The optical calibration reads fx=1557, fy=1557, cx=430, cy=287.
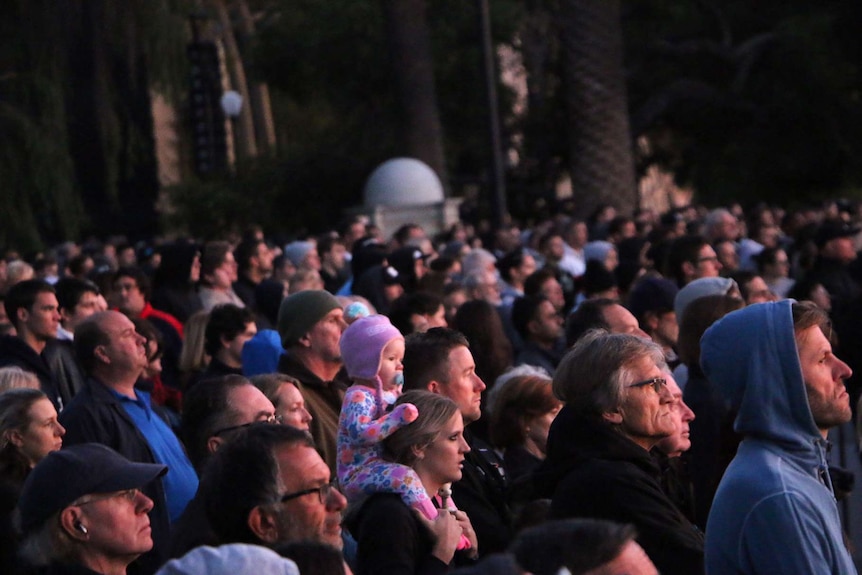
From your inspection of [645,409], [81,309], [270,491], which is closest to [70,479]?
[270,491]

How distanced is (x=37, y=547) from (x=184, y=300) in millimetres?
6414

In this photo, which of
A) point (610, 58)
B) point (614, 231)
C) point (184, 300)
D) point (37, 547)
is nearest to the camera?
point (37, 547)

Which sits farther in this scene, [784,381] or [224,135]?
[224,135]

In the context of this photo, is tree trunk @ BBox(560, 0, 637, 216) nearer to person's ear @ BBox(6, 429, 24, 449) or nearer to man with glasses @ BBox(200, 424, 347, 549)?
person's ear @ BBox(6, 429, 24, 449)

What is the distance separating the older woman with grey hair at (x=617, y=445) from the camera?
4.39 m

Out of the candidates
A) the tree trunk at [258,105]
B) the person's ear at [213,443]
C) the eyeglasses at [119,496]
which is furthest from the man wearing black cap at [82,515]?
the tree trunk at [258,105]

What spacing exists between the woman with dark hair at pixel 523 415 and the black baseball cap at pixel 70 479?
2.34m

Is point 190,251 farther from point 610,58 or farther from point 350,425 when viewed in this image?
point 610,58

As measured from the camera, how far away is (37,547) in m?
4.21

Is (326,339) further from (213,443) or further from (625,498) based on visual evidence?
(625,498)

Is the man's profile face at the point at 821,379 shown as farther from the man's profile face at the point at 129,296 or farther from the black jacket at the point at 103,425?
the man's profile face at the point at 129,296

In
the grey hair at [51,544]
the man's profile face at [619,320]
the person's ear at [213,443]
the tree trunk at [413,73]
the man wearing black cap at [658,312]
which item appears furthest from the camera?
the tree trunk at [413,73]

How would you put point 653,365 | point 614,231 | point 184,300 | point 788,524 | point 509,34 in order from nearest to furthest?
point 788,524
point 653,365
point 184,300
point 614,231
point 509,34

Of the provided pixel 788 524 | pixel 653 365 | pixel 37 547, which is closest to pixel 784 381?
pixel 788 524
